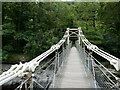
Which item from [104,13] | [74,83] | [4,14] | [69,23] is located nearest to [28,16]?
[4,14]

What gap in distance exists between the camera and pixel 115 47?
25.2ft

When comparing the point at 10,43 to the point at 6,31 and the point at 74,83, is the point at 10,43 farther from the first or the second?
the point at 74,83

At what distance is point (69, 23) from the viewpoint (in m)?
9.60

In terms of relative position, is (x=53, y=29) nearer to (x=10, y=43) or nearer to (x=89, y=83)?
(x=10, y=43)

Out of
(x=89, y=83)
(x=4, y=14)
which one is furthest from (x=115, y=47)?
(x=89, y=83)

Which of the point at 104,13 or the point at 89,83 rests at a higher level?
the point at 104,13

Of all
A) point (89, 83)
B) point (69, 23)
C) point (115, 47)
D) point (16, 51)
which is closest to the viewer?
point (89, 83)

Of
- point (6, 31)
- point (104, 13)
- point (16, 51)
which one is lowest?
point (16, 51)

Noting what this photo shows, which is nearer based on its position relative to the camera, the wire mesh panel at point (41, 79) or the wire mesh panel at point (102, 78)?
the wire mesh panel at point (102, 78)

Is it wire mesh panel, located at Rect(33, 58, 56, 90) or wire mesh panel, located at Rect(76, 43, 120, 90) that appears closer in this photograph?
wire mesh panel, located at Rect(76, 43, 120, 90)

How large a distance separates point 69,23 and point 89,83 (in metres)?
7.83

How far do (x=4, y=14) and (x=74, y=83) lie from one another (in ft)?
22.6

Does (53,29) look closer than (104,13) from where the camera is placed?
No

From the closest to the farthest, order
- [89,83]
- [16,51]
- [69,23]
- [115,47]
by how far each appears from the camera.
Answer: [89,83], [115,47], [16,51], [69,23]
